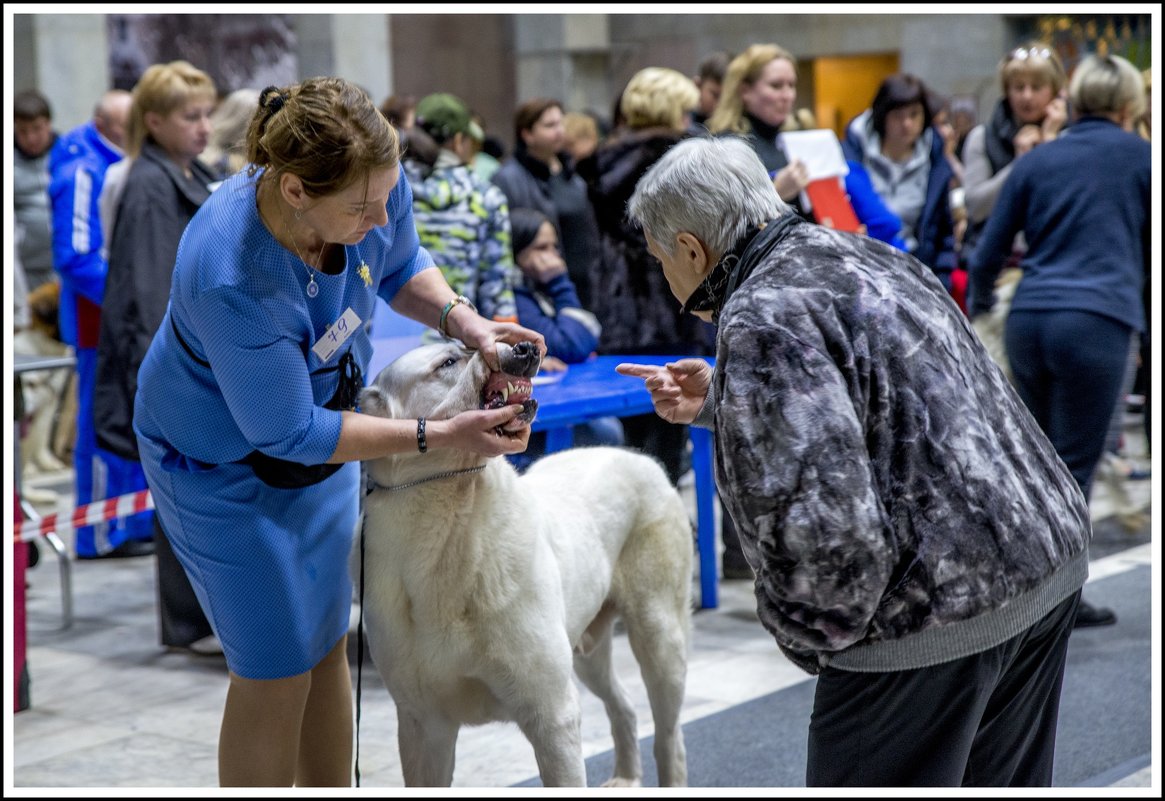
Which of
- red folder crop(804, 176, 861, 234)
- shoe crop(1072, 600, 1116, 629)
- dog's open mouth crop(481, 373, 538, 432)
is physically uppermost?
red folder crop(804, 176, 861, 234)

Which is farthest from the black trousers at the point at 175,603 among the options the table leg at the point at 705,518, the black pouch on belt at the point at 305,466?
the black pouch on belt at the point at 305,466

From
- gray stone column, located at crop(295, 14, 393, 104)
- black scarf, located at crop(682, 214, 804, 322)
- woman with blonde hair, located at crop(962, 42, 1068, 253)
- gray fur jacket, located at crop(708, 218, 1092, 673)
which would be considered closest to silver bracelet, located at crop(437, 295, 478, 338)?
black scarf, located at crop(682, 214, 804, 322)

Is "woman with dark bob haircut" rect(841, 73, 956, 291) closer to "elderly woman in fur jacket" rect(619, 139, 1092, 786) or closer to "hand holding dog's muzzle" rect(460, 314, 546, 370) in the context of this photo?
"hand holding dog's muzzle" rect(460, 314, 546, 370)

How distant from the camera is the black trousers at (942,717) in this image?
2227 mm

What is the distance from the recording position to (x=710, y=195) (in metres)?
2.27

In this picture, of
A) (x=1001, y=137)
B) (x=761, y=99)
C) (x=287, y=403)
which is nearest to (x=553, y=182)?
(x=761, y=99)

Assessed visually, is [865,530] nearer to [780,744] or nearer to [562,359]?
[780,744]

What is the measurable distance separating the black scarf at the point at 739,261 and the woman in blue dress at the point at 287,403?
0.50 m

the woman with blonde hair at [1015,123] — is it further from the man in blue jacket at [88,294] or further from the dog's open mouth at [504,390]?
the dog's open mouth at [504,390]

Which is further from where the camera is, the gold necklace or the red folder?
the red folder

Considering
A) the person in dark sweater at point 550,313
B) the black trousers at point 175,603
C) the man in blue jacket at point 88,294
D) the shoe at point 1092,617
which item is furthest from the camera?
the man in blue jacket at point 88,294

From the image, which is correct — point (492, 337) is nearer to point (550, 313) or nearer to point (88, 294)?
point (550, 313)

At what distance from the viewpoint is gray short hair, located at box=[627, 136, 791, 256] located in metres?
2.27

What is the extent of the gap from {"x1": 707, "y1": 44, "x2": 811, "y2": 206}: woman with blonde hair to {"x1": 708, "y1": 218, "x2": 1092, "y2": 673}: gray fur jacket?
10.8 ft
